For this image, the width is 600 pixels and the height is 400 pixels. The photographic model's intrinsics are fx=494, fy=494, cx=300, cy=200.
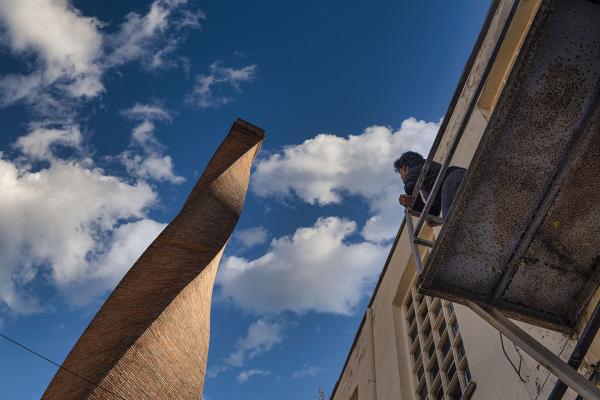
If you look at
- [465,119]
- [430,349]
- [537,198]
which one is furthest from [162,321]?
[537,198]

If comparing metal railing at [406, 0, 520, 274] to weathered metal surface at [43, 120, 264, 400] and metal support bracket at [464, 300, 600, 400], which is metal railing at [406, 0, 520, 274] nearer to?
metal support bracket at [464, 300, 600, 400]

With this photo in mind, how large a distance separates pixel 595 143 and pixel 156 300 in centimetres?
592

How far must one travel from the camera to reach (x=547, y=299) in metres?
3.12

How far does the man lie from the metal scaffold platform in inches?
7.1

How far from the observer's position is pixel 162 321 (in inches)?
258

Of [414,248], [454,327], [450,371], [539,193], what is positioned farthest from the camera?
[454,327]

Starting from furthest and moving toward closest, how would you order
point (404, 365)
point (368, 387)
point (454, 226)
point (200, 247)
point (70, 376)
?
point (200, 247) < point (368, 387) < point (404, 365) < point (70, 376) < point (454, 226)

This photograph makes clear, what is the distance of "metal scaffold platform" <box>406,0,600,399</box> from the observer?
2.54 metres

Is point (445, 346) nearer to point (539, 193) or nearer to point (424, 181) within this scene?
point (424, 181)

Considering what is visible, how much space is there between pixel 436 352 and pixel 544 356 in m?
3.77

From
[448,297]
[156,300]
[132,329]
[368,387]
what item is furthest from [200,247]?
[448,297]

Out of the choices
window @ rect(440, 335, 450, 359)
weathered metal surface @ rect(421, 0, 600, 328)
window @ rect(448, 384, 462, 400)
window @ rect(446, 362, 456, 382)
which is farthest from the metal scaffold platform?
window @ rect(440, 335, 450, 359)

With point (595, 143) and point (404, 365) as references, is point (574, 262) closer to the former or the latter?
point (595, 143)

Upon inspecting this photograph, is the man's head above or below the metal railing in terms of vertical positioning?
above
